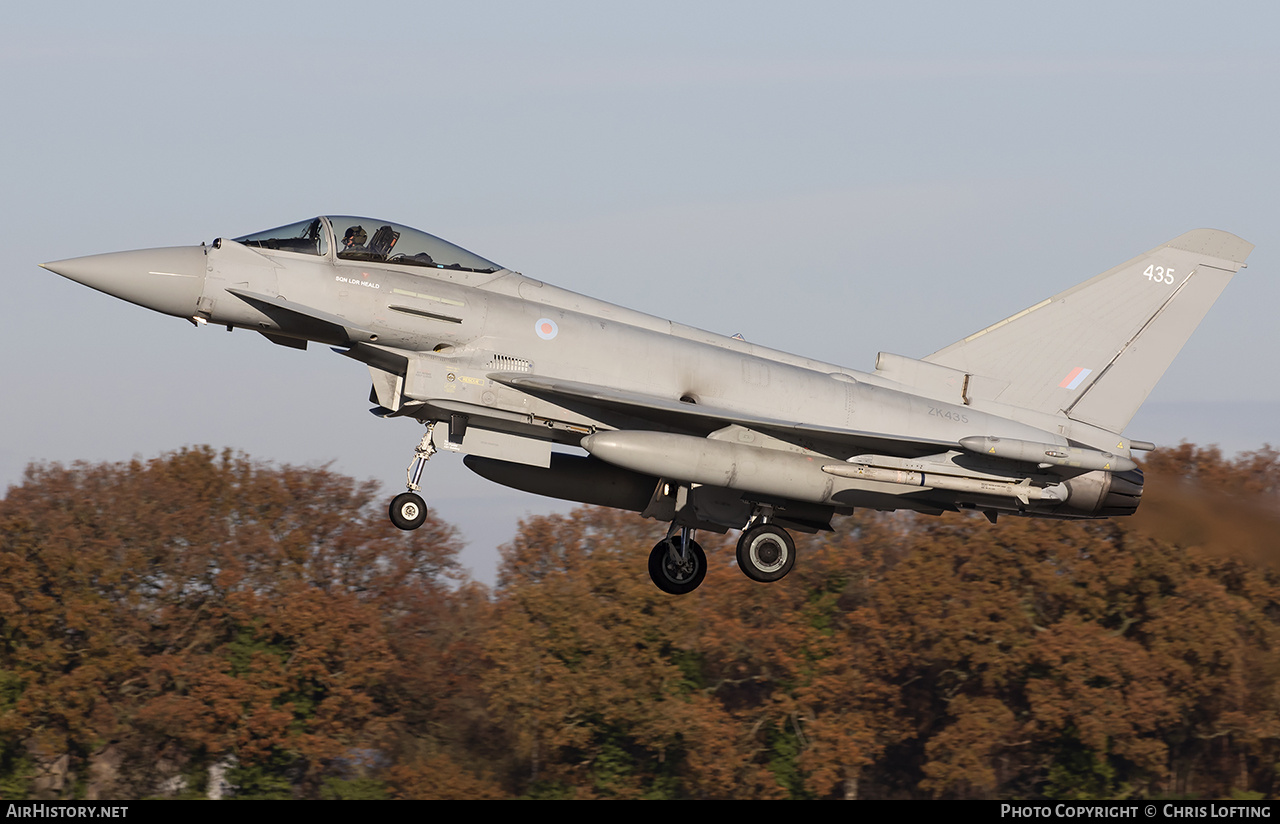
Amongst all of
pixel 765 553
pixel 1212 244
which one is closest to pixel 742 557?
pixel 765 553

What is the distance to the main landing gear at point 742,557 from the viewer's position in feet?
58.4

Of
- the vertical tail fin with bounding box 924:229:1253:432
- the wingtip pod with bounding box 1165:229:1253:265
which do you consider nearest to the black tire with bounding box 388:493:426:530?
the vertical tail fin with bounding box 924:229:1253:432

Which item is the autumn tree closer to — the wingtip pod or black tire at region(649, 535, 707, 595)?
black tire at region(649, 535, 707, 595)

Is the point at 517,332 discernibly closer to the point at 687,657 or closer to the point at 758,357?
the point at 758,357

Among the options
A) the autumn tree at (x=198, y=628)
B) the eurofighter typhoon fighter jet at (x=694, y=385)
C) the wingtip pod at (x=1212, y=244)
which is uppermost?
the wingtip pod at (x=1212, y=244)

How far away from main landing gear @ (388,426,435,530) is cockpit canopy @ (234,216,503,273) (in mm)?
2082

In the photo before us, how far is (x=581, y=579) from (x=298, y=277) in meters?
37.0

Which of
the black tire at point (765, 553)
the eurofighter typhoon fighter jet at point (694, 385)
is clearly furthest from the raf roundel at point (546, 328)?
the black tire at point (765, 553)

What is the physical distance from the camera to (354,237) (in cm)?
1602

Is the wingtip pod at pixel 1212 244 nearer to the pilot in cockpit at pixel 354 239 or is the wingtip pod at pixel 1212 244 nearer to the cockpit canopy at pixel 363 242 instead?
the cockpit canopy at pixel 363 242

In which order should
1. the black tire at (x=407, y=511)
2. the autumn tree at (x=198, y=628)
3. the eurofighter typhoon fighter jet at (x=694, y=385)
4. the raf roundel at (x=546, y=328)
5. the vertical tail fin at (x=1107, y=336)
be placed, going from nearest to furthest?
the eurofighter typhoon fighter jet at (x=694, y=385)
the black tire at (x=407, y=511)
the raf roundel at (x=546, y=328)
the vertical tail fin at (x=1107, y=336)
the autumn tree at (x=198, y=628)

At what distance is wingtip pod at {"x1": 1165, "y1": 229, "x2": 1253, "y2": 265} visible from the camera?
18.9 metres

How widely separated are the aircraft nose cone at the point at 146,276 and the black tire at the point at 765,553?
25.0 ft

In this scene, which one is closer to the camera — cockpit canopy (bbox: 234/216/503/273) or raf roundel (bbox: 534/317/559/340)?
cockpit canopy (bbox: 234/216/503/273)
